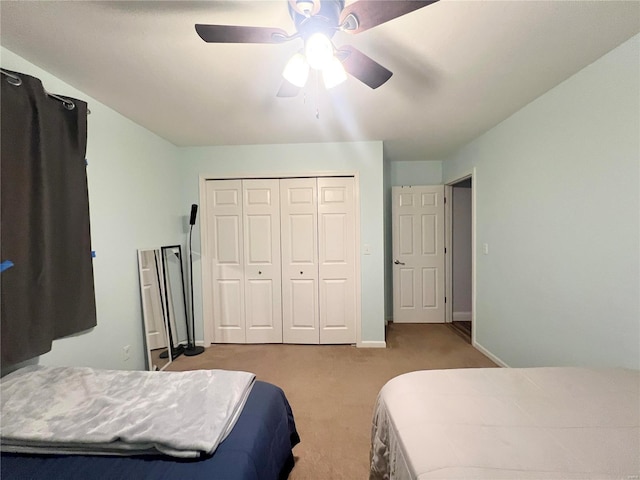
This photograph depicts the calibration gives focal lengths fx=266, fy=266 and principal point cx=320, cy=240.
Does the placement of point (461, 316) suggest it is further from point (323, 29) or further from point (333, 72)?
point (323, 29)

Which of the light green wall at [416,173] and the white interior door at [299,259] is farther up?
the light green wall at [416,173]

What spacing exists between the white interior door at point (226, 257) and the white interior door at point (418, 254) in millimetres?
2188

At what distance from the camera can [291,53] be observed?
1549 millimetres

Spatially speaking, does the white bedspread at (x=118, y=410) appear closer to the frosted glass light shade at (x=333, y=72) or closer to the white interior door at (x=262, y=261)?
the frosted glass light shade at (x=333, y=72)

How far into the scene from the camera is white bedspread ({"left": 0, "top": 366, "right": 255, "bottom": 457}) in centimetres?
100

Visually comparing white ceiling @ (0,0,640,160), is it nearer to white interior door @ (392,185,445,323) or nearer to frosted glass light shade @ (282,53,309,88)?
frosted glass light shade @ (282,53,309,88)

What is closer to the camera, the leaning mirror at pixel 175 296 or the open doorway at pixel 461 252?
the leaning mirror at pixel 175 296

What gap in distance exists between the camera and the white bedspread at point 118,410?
100 cm

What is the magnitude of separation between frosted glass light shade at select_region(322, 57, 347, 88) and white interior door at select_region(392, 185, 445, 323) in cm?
280

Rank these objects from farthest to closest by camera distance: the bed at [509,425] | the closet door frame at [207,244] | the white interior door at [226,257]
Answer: the white interior door at [226,257]
the closet door frame at [207,244]
the bed at [509,425]

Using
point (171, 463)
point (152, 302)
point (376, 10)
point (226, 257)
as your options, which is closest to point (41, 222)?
point (152, 302)

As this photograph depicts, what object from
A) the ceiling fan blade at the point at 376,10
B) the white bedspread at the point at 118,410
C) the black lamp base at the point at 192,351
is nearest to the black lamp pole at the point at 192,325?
the black lamp base at the point at 192,351

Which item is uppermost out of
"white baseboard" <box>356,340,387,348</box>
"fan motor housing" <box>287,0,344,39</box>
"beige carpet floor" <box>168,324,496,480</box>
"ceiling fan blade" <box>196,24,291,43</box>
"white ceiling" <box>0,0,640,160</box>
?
"white ceiling" <box>0,0,640,160</box>

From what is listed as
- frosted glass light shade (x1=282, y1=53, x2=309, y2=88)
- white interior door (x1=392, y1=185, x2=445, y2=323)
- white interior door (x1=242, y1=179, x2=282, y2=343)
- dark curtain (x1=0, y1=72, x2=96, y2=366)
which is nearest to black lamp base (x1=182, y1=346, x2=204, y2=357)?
white interior door (x1=242, y1=179, x2=282, y2=343)
